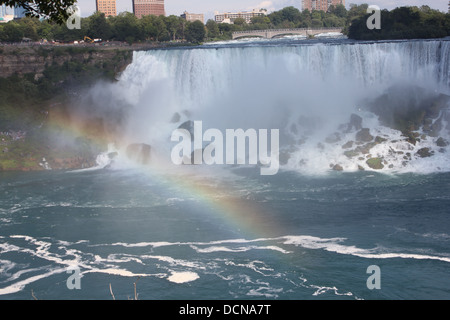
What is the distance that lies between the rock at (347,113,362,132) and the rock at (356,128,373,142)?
481mm

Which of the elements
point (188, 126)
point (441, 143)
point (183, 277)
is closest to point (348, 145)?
point (441, 143)

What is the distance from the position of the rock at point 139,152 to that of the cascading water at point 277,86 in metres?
0.58

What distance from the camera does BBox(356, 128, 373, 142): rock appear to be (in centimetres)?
2442

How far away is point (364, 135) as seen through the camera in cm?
2461

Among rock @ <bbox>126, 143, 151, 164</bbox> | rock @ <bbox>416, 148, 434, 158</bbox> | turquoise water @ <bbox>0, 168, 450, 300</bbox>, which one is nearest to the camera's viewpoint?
turquoise water @ <bbox>0, 168, 450, 300</bbox>

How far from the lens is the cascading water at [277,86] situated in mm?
26547

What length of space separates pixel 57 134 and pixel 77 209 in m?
9.76

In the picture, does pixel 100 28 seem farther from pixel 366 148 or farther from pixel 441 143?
pixel 441 143

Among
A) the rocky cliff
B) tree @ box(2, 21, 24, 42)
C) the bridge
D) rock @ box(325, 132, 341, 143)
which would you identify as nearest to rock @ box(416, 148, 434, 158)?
rock @ box(325, 132, 341, 143)

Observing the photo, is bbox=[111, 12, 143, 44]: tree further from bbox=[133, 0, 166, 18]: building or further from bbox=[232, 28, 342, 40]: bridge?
bbox=[133, 0, 166, 18]: building

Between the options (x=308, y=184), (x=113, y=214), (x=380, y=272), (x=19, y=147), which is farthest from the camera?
(x=19, y=147)

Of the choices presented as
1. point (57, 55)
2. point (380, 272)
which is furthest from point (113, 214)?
point (57, 55)

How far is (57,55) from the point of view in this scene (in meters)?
31.9

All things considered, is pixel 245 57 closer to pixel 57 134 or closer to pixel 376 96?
pixel 376 96
